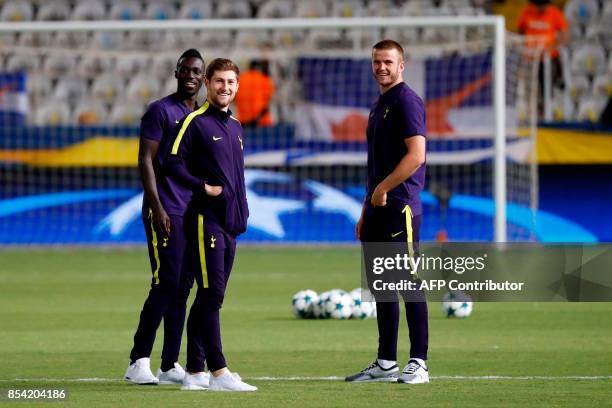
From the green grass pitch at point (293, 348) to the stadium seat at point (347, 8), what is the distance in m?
9.40

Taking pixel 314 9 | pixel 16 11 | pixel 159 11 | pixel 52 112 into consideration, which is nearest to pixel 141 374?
pixel 52 112

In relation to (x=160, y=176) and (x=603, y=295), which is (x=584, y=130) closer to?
(x=603, y=295)

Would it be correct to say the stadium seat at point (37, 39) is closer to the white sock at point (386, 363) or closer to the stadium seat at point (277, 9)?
the stadium seat at point (277, 9)

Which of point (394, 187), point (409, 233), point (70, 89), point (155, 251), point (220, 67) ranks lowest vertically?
point (70, 89)

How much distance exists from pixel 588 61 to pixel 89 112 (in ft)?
29.4

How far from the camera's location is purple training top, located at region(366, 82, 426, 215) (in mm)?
8164

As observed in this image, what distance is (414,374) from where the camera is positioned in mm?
8148

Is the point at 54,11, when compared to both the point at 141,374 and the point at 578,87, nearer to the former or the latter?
the point at 578,87

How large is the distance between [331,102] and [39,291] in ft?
23.7

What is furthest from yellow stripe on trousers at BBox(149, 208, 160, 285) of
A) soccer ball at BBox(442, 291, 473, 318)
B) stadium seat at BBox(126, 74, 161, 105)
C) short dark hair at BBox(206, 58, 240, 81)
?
stadium seat at BBox(126, 74, 161, 105)

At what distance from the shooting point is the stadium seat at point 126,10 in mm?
Result: 26500

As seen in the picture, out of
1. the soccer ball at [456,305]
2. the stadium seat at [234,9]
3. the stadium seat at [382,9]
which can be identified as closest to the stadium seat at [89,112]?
the stadium seat at [234,9]

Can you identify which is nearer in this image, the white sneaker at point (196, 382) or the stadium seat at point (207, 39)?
the white sneaker at point (196, 382)

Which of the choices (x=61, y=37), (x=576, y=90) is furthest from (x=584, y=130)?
(x=61, y=37)
